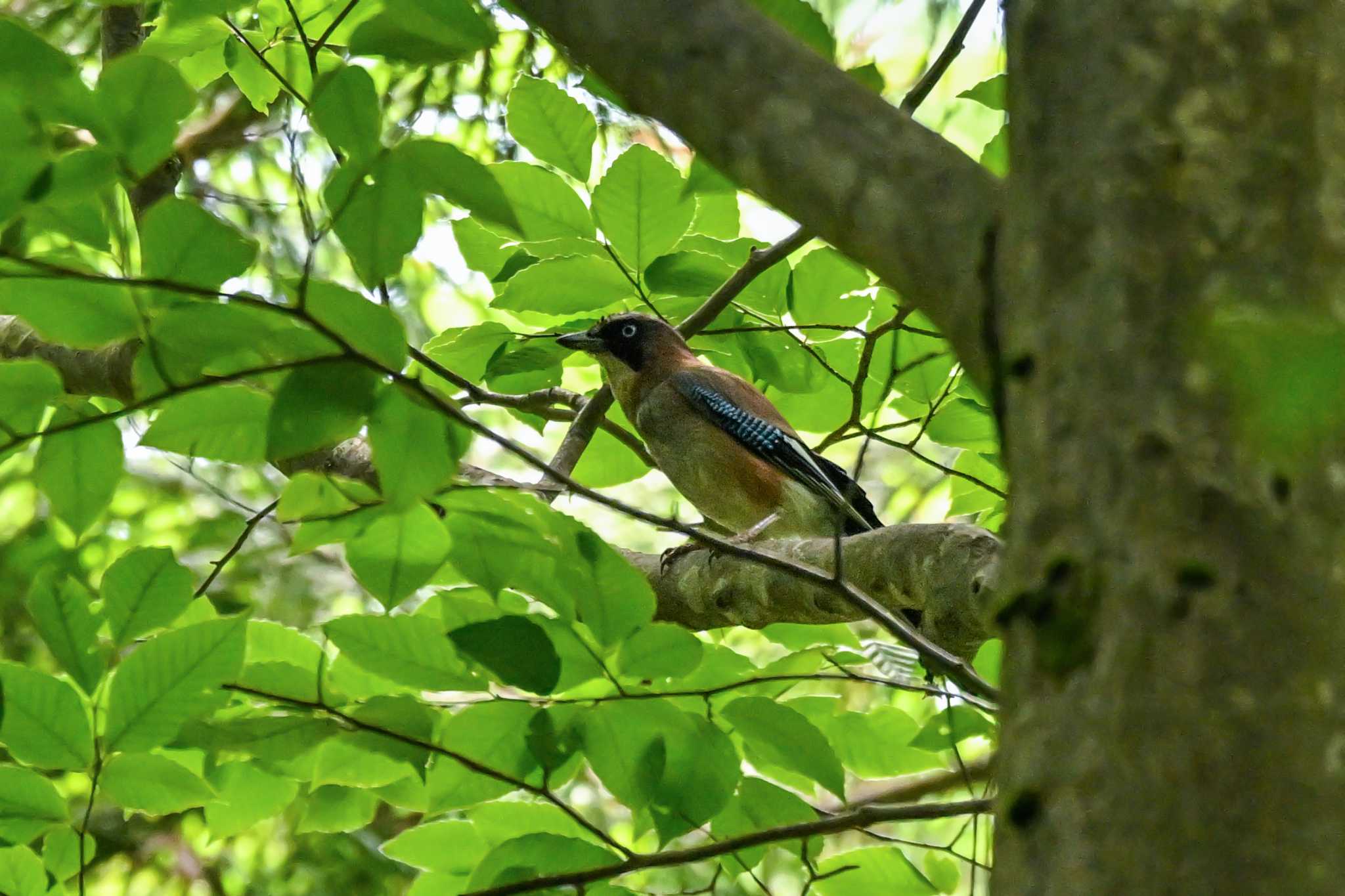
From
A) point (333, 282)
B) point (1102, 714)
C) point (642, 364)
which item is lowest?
point (1102, 714)

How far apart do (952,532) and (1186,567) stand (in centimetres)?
171

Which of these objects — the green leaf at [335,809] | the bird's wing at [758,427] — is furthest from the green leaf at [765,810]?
the bird's wing at [758,427]

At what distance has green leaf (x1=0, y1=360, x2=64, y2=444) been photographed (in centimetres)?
215

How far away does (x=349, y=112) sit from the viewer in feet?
6.17

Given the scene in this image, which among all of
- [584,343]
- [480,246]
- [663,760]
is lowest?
[663,760]

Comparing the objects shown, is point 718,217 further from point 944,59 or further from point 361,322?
point 361,322

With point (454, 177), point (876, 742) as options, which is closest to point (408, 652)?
point (454, 177)

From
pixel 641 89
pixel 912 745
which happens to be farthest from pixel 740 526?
pixel 641 89

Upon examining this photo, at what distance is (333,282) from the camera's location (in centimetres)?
192

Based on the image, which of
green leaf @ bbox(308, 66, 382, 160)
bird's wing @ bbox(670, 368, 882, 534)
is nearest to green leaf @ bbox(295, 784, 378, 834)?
green leaf @ bbox(308, 66, 382, 160)

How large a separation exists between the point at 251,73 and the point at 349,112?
7.08 feet

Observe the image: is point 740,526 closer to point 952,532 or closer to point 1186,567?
point 952,532

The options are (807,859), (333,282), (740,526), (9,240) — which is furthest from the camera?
(740,526)

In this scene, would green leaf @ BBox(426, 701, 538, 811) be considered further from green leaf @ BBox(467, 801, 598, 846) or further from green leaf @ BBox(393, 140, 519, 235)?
green leaf @ BBox(393, 140, 519, 235)
